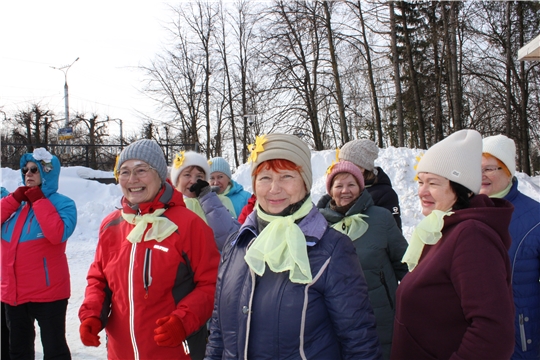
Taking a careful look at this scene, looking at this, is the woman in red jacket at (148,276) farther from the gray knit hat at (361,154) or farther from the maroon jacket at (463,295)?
the gray knit hat at (361,154)

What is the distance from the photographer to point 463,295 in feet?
5.25

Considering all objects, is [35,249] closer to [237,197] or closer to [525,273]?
[237,197]

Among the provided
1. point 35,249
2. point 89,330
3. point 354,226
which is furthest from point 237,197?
point 89,330

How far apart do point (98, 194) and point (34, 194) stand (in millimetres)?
10483

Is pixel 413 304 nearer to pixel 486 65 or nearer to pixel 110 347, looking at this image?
pixel 110 347

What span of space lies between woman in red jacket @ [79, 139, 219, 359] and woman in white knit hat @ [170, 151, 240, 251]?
0.60 metres

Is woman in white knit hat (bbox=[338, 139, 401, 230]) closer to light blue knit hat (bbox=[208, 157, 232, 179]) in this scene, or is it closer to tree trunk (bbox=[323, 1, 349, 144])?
light blue knit hat (bbox=[208, 157, 232, 179])

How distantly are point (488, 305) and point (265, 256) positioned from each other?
940 millimetres

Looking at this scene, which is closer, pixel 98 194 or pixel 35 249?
pixel 35 249

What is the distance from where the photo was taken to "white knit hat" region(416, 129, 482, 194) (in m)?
1.90

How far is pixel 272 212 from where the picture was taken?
1.85m

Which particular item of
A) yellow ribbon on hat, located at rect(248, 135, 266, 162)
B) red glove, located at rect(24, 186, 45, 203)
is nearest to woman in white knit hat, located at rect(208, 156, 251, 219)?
red glove, located at rect(24, 186, 45, 203)

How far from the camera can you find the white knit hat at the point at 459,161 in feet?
6.25

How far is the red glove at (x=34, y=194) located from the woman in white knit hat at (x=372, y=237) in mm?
2678
